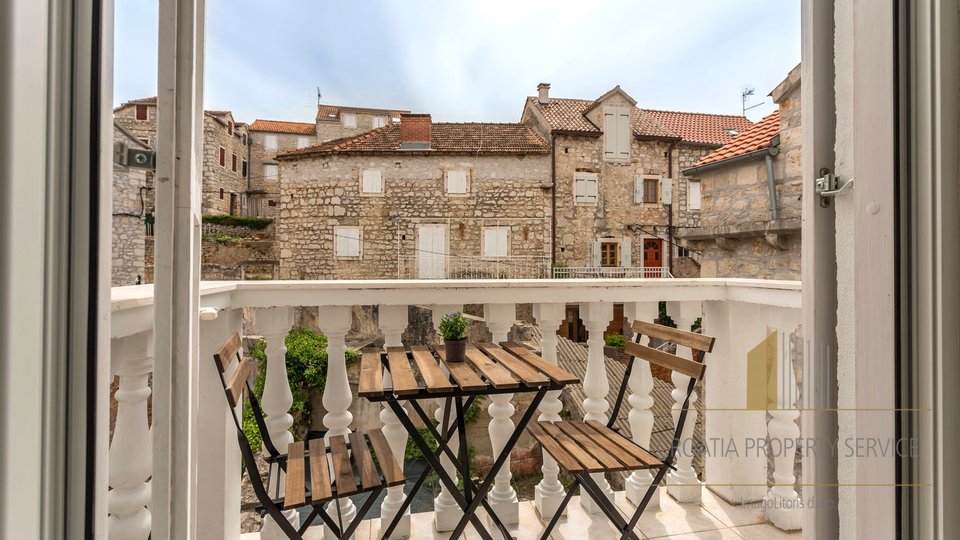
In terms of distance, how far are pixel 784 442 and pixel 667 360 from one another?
688 mm

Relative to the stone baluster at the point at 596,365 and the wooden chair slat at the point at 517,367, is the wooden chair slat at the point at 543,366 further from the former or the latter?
the stone baluster at the point at 596,365

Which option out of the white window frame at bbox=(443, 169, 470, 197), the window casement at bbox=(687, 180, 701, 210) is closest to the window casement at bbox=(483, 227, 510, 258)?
the white window frame at bbox=(443, 169, 470, 197)

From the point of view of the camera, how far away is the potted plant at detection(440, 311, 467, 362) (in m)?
1.77

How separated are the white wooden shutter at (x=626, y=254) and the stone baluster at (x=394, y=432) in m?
15.4

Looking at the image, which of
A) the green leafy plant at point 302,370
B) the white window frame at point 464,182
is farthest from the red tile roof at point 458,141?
the green leafy plant at point 302,370

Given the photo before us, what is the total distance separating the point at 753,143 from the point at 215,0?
7.54m

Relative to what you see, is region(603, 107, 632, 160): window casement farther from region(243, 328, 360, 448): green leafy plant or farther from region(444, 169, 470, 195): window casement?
region(243, 328, 360, 448): green leafy plant

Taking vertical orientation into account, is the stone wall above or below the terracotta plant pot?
above

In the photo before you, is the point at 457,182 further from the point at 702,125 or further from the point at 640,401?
the point at 640,401

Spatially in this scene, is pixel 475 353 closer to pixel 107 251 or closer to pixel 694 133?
pixel 107 251

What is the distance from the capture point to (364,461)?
1517mm

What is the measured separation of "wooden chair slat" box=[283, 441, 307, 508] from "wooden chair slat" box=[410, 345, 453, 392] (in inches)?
18.8

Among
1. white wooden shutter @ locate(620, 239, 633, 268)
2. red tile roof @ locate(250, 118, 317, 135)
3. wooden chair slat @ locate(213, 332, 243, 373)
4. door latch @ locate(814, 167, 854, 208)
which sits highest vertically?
red tile roof @ locate(250, 118, 317, 135)

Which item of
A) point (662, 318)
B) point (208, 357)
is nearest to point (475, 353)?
point (208, 357)
